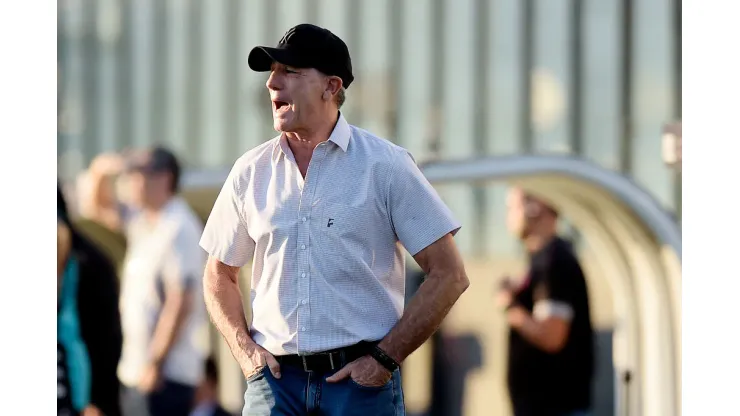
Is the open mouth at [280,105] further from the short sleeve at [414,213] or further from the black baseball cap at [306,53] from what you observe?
the short sleeve at [414,213]

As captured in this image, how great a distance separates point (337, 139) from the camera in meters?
2.34

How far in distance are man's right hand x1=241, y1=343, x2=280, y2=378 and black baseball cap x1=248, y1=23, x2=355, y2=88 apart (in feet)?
1.75

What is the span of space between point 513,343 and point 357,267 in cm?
228

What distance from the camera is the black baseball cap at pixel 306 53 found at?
229cm

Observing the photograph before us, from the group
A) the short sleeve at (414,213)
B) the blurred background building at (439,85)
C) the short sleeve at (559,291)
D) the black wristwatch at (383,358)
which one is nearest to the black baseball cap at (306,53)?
the short sleeve at (414,213)

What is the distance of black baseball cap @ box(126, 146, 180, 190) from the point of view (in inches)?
194

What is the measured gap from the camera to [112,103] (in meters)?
5.11

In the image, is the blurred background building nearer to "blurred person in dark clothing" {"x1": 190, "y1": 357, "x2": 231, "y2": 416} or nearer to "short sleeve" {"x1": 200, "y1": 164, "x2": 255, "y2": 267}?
"blurred person in dark clothing" {"x1": 190, "y1": 357, "x2": 231, "y2": 416}

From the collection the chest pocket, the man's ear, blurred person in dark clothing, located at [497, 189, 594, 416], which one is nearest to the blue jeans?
the chest pocket
